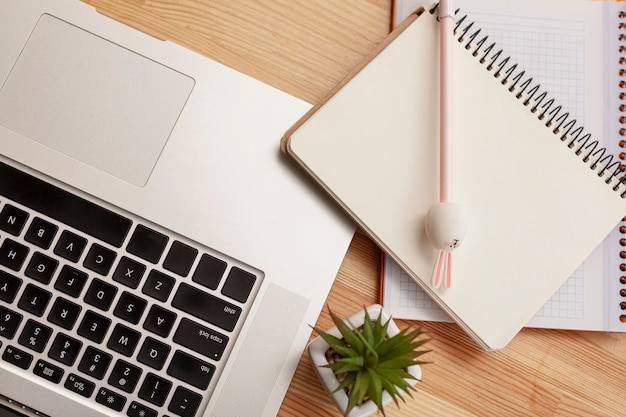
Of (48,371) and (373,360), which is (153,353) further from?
(373,360)

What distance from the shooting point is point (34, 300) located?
51 cm

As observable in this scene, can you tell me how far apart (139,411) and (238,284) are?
0.15 meters

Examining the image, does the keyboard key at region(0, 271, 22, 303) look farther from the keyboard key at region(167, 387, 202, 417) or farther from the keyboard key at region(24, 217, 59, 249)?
the keyboard key at region(167, 387, 202, 417)

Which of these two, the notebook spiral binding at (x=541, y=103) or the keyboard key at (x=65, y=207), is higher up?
the notebook spiral binding at (x=541, y=103)

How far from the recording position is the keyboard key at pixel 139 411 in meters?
0.51

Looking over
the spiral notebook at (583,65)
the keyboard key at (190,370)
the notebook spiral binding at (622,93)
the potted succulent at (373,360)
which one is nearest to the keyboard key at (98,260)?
the keyboard key at (190,370)

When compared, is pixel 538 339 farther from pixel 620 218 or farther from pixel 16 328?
pixel 16 328

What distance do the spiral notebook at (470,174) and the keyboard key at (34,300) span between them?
10.5 inches

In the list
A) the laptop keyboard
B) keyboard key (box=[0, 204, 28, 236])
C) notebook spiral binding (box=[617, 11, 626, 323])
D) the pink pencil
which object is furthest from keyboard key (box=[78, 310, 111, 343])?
notebook spiral binding (box=[617, 11, 626, 323])

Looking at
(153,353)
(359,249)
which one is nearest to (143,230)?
(153,353)

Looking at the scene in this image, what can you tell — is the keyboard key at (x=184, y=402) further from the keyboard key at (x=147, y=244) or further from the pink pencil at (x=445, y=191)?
the pink pencil at (x=445, y=191)

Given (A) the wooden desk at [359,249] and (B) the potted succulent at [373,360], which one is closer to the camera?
(B) the potted succulent at [373,360]

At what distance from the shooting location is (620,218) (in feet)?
1.90

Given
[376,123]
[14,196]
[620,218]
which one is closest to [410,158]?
[376,123]
